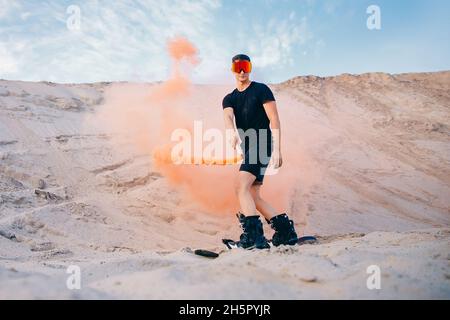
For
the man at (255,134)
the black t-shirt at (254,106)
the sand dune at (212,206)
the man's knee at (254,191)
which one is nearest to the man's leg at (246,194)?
the man at (255,134)

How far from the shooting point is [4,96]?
10555mm

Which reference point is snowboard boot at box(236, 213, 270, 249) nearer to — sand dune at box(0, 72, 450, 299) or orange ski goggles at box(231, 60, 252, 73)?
sand dune at box(0, 72, 450, 299)

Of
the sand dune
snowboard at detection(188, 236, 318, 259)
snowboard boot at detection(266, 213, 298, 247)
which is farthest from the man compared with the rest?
the sand dune

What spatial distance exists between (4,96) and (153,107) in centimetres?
354

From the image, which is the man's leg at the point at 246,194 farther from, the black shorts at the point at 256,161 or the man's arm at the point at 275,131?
the man's arm at the point at 275,131

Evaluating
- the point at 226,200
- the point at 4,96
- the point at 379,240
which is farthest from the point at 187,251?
the point at 4,96

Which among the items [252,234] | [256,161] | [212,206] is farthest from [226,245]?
[212,206]

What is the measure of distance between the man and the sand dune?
55 cm

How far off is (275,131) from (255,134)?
0.21 meters

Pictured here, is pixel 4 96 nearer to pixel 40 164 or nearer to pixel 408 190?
pixel 40 164

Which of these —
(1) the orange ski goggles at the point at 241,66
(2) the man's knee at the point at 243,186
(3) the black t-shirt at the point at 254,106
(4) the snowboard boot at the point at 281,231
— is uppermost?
(1) the orange ski goggles at the point at 241,66

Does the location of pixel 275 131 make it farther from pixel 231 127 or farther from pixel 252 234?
pixel 252 234

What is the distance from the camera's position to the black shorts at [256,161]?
12.8 feet

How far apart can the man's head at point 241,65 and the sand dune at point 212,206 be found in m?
1.64
